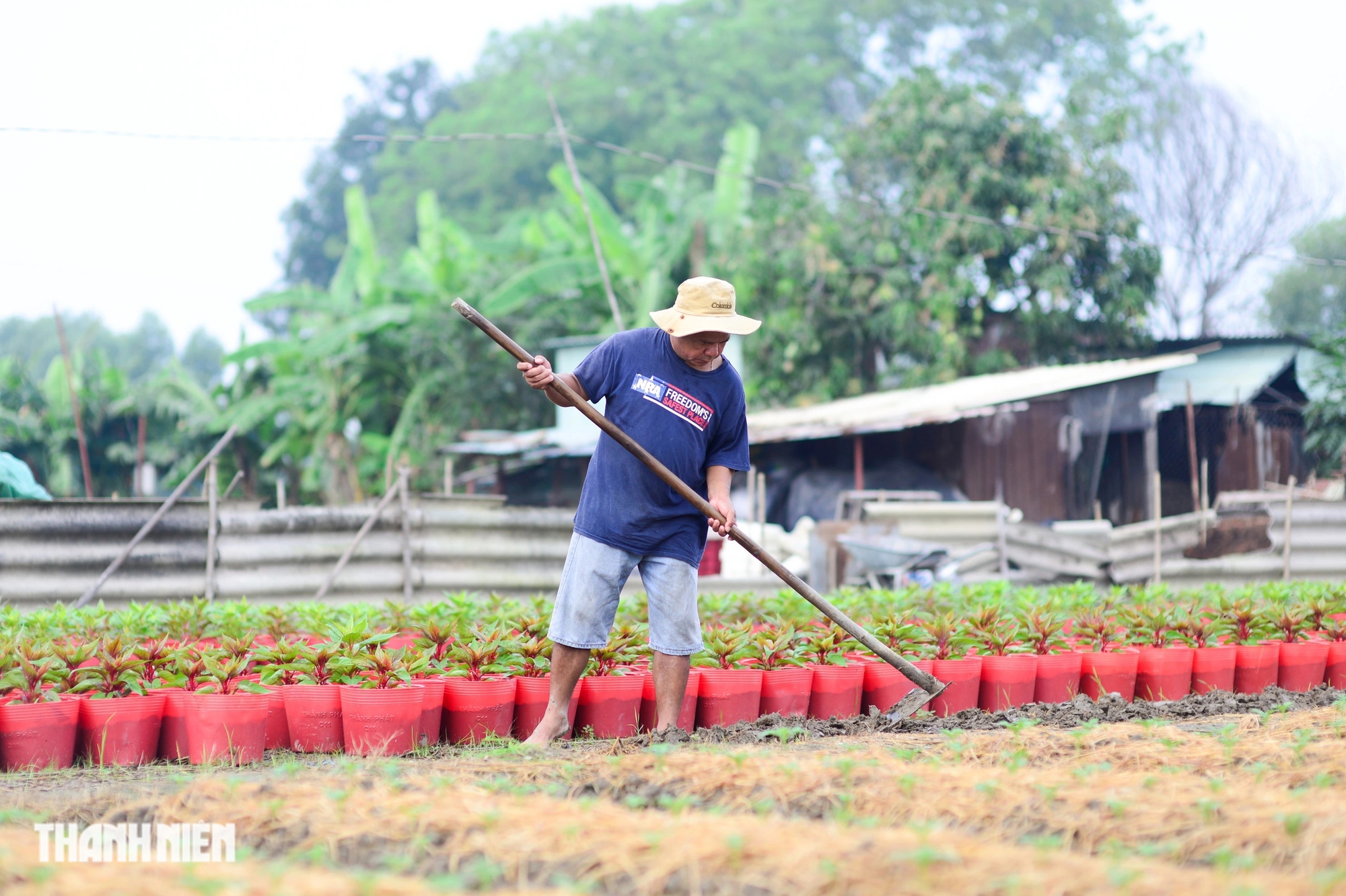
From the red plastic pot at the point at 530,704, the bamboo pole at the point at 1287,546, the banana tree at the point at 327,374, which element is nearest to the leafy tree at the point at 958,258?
the banana tree at the point at 327,374

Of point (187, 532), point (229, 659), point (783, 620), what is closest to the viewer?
point (229, 659)

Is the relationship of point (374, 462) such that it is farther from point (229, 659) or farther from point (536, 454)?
point (229, 659)

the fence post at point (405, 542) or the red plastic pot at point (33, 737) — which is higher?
the fence post at point (405, 542)

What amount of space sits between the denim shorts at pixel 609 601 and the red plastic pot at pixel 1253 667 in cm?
310

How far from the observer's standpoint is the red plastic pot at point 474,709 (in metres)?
4.69

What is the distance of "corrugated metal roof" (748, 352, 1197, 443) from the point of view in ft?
48.3

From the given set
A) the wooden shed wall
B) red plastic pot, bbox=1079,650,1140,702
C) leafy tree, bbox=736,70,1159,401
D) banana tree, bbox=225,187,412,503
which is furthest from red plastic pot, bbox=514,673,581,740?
leafy tree, bbox=736,70,1159,401

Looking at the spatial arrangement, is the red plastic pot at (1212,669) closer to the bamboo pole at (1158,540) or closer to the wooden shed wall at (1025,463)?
the bamboo pole at (1158,540)

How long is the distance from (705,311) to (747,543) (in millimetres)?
953

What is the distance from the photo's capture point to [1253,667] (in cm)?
609

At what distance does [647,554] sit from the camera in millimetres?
4836

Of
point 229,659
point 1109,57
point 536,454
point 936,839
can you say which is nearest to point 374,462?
point 536,454

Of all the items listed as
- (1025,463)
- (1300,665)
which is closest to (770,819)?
(1300,665)

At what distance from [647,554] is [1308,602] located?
161 inches
